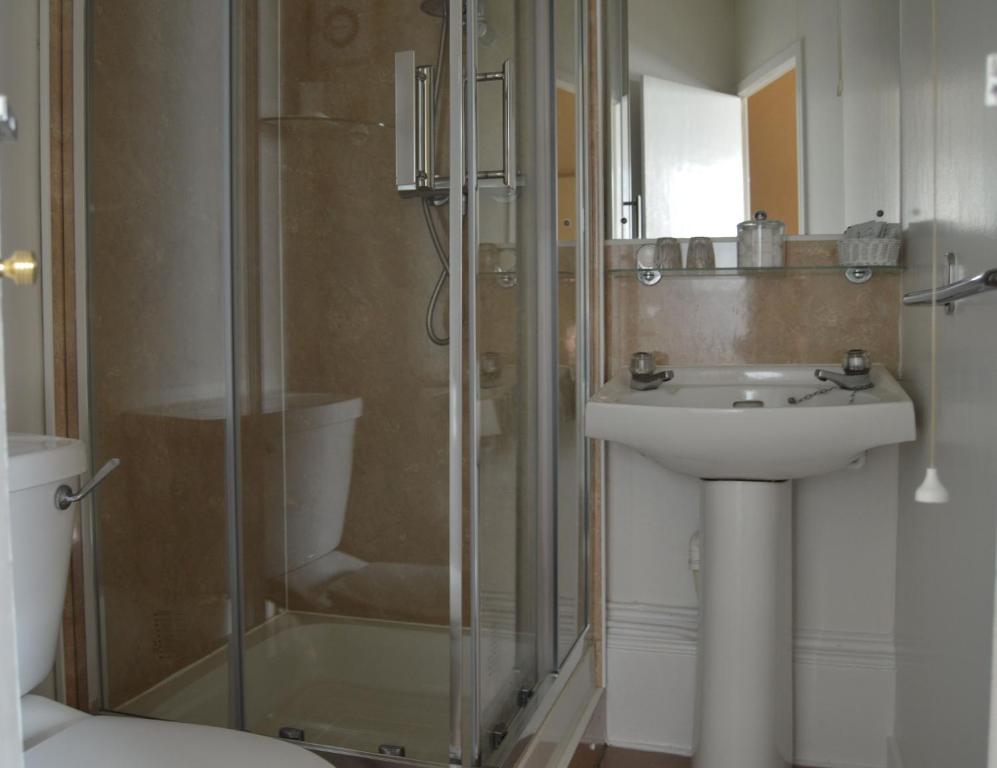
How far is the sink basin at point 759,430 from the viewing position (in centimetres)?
155

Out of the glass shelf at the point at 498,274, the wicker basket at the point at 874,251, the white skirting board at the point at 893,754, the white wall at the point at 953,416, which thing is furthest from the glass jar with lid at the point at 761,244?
the white skirting board at the point at 893,754

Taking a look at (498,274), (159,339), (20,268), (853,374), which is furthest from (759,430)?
(20,268)

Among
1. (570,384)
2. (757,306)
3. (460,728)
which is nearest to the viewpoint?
(460,728)

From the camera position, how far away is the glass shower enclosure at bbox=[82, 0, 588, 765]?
1.61 metres

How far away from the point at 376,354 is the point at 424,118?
1.56 ft

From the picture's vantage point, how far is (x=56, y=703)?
4.07 ft

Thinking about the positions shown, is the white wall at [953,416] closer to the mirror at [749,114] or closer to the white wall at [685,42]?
the mirror at [749,114]

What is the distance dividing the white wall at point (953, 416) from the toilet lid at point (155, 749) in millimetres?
810

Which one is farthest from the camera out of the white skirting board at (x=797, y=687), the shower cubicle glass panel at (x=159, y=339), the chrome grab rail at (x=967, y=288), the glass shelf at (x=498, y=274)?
the white skirting board at (x=797, y=687)

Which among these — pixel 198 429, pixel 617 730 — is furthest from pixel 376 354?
pixel 617 730

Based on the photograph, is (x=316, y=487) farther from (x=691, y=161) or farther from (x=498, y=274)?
(x=691, y=161)

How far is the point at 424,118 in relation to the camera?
1.60 m

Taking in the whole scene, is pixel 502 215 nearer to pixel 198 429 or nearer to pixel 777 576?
pixel 198 429

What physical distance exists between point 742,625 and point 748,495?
253 mm
